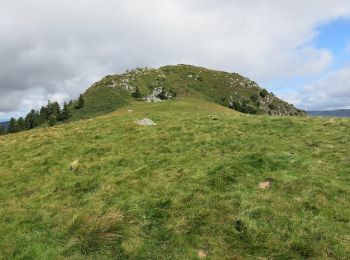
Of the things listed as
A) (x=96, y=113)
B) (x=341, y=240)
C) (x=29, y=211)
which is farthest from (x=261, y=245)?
(x=96, y=113)

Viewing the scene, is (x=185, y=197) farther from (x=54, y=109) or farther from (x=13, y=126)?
(x=13, y=126)

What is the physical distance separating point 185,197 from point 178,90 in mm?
139436

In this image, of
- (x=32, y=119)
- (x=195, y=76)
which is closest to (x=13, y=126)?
(x=32, y=119)

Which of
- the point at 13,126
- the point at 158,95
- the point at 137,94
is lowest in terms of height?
the point at 13,126

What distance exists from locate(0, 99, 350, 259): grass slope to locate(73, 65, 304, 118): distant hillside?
248 feet

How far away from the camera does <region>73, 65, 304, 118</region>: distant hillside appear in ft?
394

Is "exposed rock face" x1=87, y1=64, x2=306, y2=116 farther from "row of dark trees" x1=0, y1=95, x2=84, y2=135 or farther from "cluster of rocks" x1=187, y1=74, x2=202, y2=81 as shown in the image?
"row of dark trees" x1=0, y1=95, x2=84, y2=135

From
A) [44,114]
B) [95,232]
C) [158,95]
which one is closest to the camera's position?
[95,232]

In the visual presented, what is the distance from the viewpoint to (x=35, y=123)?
122188 millimetres

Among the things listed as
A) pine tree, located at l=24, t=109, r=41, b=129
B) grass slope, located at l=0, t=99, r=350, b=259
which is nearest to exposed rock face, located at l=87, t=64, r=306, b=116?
pine tree, located at l=24, t=109, r=41, b=129

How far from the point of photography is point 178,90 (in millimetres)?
156875

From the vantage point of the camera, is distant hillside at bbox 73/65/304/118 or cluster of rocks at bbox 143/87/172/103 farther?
cluster of rocks at bbox 143/87/172/103

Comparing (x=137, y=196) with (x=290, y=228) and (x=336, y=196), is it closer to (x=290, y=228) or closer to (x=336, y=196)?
(x=290, y=228)

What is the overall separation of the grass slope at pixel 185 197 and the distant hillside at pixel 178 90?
7568cm
